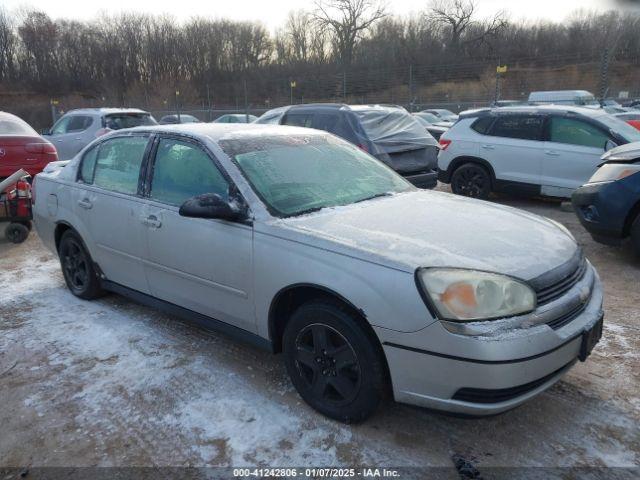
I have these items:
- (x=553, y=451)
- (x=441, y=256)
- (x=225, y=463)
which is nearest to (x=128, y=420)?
(x=225, y=463)

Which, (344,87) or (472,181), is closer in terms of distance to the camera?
(472,181)

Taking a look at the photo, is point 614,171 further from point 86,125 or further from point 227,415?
point 86,125

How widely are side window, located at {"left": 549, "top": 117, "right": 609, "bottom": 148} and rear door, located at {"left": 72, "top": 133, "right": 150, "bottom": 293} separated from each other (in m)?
6.15

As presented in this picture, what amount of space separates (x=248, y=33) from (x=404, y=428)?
57.0 metres

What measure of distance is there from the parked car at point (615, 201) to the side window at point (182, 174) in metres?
4.01

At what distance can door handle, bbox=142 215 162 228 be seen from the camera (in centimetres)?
345

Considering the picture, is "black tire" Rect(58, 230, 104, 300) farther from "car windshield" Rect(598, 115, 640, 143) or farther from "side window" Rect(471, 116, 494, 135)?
"car windshield" Rect(598, 115, 640, 143)

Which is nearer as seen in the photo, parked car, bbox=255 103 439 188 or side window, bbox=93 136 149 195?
side window, bbox=93 136 149 195

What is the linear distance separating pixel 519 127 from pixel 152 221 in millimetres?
6421

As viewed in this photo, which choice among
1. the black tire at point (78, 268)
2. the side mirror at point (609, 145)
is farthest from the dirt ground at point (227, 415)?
the side mirror at point (609, 145)

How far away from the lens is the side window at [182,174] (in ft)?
10.5

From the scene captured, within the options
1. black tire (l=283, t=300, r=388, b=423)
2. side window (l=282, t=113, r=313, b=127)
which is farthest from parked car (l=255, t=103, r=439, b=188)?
black tire (l=283, t=300, r=388, b=423)

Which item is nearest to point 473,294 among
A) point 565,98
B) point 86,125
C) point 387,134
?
point 387,134

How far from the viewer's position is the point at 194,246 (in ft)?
10.5
